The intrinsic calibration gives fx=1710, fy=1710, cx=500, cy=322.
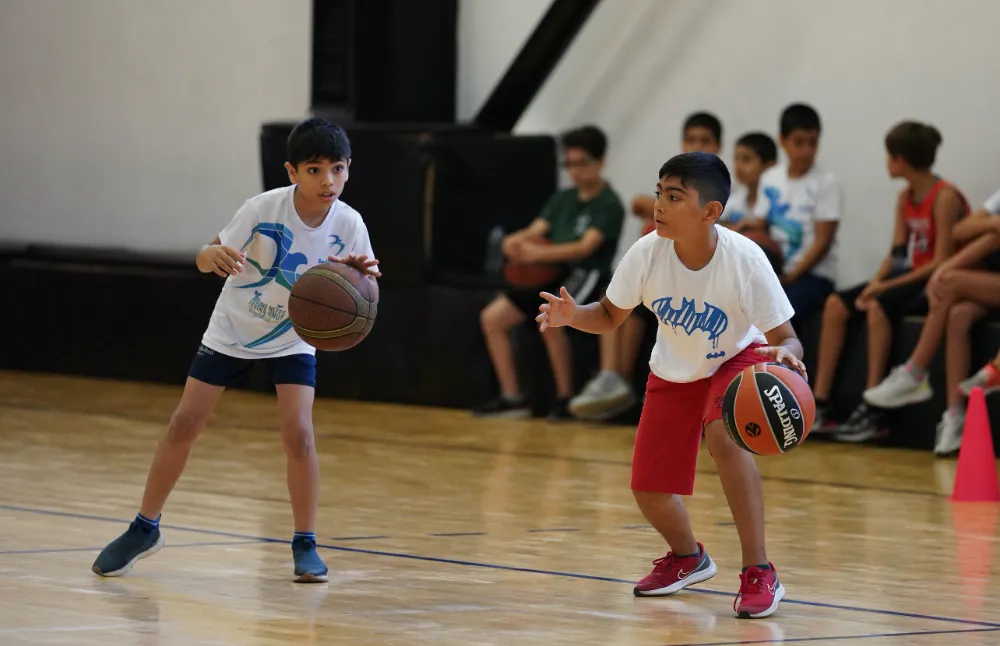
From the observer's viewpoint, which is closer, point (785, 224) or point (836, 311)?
point (836, 311)

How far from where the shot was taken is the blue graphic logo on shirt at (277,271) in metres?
4.91

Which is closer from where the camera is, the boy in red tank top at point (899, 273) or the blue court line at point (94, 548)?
the blue court line at point (94, 548)

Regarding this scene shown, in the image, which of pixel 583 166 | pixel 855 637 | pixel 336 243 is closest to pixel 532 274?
pixel 583 166

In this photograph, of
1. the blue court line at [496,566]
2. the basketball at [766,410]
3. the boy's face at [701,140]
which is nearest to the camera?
the basketball at [766,410]

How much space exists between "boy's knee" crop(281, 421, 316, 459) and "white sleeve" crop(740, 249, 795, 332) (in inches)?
50.6

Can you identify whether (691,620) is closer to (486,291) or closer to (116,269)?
(486,291)

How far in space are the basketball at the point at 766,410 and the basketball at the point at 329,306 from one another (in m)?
1.06

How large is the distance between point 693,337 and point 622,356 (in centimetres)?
445

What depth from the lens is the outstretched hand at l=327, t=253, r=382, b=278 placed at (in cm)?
481

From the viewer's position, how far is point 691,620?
436 cm

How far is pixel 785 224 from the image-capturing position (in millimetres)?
8766

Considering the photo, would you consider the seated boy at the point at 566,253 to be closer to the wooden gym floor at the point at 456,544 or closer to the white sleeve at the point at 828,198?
the wooden gym floor at the point at 456,544

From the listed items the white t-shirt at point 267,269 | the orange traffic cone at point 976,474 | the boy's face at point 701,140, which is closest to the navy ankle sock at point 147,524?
the white t-shirt at point 267,269

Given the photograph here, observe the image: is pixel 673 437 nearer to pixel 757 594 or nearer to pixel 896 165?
pixel 757 594
